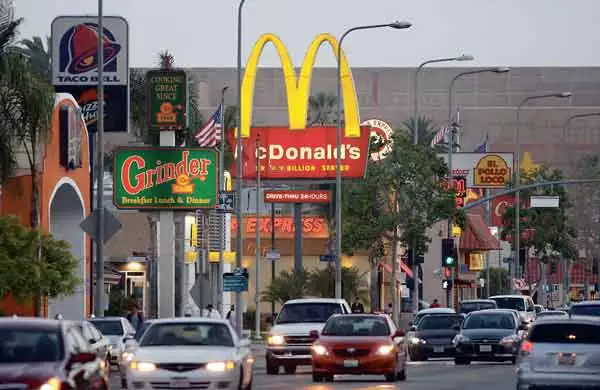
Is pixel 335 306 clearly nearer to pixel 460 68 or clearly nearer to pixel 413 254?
pixel 413 254

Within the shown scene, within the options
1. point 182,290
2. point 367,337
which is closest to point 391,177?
point 182,290

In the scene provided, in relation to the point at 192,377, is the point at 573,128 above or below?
above

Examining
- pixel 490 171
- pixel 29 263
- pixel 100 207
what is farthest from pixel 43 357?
pixel 490 171

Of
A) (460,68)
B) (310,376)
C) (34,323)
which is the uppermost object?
(460,68)

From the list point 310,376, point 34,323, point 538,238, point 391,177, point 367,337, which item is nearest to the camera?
point 34,323

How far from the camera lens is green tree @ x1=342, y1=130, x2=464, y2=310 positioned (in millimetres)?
73500

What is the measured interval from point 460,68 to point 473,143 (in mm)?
8060

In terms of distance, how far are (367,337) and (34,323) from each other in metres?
16.2

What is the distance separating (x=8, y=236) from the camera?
138 feet

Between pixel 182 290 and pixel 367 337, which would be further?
pixel 182 290

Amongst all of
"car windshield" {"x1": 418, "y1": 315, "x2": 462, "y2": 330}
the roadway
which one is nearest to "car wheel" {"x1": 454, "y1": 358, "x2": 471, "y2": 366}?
the roadway

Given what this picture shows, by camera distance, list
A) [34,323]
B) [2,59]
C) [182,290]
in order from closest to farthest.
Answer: [34,323]
[2,59]
[182,290]

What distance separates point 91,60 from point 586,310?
19.8 m

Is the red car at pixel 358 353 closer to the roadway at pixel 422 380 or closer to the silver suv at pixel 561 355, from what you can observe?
the roadway at pixel 422 380
